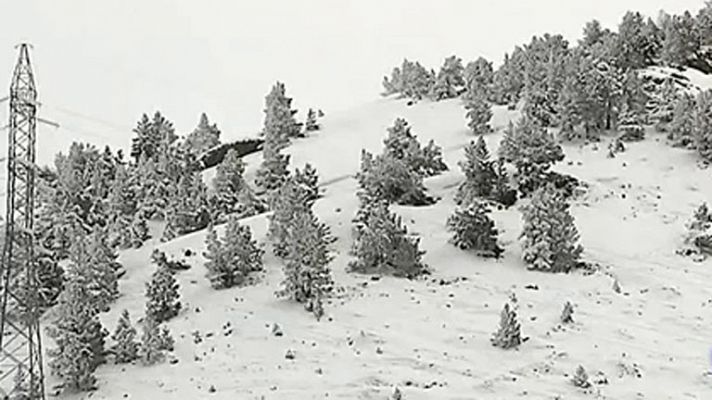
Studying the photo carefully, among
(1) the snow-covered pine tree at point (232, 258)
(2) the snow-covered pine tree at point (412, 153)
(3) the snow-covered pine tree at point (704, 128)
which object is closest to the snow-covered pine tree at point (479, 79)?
(2) the snow-covered pine tree at point (412, 153)

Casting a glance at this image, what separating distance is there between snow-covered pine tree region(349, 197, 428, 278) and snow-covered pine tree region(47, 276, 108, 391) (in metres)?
15.2

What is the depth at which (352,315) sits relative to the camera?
45281mm

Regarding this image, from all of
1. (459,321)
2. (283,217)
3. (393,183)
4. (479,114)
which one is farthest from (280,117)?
(459,321)

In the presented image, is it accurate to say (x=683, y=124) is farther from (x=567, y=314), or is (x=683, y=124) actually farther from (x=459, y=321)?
(x=459, y=321)

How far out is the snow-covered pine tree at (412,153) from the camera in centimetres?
6531

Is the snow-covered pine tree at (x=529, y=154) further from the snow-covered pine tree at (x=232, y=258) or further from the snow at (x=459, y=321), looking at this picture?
the snow-covered pine tree at (x=232, y=258)

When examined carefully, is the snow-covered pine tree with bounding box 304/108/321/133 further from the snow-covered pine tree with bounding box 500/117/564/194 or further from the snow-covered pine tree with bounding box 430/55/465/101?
the snow-covered pine tree with bounding box 500/117/564/194

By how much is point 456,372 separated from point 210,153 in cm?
5017

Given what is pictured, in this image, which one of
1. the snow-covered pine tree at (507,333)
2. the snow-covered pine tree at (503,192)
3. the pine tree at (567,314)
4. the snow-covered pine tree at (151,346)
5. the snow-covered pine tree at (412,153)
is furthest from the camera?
the snow-covered pine tree at (412,153)

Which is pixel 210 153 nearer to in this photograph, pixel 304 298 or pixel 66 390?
pixel 304 298

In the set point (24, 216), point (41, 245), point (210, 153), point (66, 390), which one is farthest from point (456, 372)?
point (210, 153)

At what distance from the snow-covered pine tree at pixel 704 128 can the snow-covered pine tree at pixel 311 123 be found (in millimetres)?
36200

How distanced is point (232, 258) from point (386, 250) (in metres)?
8.27

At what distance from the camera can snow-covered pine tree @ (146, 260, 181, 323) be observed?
45.6m
